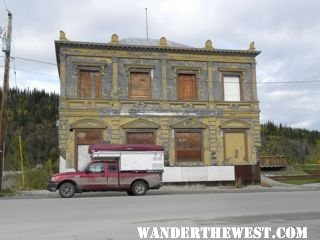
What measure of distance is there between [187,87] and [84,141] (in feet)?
26.7

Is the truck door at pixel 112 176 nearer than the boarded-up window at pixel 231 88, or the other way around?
the truck door at pixel 112 176

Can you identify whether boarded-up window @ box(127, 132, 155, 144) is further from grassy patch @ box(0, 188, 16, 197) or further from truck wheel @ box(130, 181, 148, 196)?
grassy patch @ box(0, 188, 16, 197)

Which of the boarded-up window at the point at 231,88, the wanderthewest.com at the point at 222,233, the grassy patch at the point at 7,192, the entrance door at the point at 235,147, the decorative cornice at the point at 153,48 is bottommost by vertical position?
the wanderthewest.com at the point at 222,233

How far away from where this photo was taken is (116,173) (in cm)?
2211

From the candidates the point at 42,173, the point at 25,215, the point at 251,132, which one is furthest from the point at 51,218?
the point at 251,132

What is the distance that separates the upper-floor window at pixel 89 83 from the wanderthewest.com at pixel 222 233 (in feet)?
67.1

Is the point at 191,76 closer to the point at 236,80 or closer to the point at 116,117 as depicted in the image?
the point at 236,80

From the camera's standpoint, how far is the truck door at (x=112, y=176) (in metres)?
21.9

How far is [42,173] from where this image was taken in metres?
28.5

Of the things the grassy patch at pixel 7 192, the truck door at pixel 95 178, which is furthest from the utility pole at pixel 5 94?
the truck door at pixel 95 178

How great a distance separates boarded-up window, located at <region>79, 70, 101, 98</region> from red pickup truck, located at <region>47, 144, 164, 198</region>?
22.1ft

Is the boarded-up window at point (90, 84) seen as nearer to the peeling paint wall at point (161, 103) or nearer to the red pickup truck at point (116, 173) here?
the peeling paint wall at point (161, 103)

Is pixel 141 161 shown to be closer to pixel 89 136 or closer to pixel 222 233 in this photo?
pixel 89 136

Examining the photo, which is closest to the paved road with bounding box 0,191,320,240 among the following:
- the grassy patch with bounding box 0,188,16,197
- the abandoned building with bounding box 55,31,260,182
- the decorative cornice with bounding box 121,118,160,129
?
the grassy patch with bounding box 0,188,16,197
